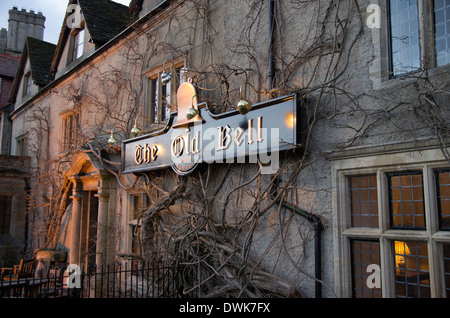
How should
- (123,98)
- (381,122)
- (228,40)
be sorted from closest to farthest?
1. (381,122)
2. (228,40)
3. (123,98)

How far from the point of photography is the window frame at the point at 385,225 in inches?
155

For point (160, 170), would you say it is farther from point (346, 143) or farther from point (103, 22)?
point (103, 22)

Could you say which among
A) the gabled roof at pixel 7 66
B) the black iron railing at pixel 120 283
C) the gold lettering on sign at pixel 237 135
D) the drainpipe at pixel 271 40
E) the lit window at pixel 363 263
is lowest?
the black iron railing at pixel 120 283

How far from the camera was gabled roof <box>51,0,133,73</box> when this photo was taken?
11.9 m

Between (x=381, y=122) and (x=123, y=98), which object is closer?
(x=381, y=122)

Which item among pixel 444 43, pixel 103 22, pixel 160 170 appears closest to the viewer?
pixel 444 43

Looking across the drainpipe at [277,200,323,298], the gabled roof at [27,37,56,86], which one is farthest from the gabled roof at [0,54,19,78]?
the drainpipe at [277,200,323,298]

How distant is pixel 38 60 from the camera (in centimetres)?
1742

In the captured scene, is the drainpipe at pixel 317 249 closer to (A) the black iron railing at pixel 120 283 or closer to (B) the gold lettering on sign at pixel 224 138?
(B) the gold lettering on sign at pixel 224 138

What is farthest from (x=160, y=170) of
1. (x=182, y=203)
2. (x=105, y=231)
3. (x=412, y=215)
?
(x=412, y=215)

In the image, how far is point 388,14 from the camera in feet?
15.5

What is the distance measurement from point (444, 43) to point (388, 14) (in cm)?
85

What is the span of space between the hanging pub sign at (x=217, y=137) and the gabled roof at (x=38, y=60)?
1084 centimetres

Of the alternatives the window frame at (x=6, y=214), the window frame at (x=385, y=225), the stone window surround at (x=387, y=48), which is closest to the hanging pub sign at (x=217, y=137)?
the window frame at (x=385, y=225)
